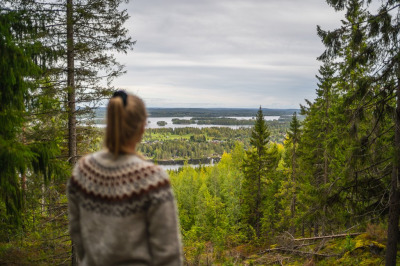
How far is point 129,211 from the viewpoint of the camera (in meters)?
1.80

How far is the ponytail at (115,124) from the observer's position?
5.87ft

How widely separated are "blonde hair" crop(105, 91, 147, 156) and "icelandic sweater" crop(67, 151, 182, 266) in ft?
0.31

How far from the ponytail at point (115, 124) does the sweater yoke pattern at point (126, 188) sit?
0.42 ft

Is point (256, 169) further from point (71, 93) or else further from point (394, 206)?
point (71, 93)

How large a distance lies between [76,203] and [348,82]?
17.3 m

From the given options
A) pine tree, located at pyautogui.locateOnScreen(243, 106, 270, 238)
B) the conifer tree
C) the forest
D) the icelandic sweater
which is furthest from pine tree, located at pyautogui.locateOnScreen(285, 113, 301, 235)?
the icelandic sweater

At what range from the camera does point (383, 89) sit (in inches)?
280

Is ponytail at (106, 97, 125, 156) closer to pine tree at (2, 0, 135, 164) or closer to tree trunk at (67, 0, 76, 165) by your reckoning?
pine tree at (2, 0, 135, 164)

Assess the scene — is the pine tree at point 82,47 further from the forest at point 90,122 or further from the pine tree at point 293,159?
the pine tree at point 293,159

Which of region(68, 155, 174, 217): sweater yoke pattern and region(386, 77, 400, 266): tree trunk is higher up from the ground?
region(68, 155, 174, 217): sweater yoke pattern

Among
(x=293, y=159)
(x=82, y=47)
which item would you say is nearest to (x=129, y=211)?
(x=82, y=47)

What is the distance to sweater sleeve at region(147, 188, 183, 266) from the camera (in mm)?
1771

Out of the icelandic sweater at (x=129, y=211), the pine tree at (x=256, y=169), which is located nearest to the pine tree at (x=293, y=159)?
the pine tree at (x=256, y=169)

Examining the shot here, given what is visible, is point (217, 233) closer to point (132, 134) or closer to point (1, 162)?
point (1, 162)
